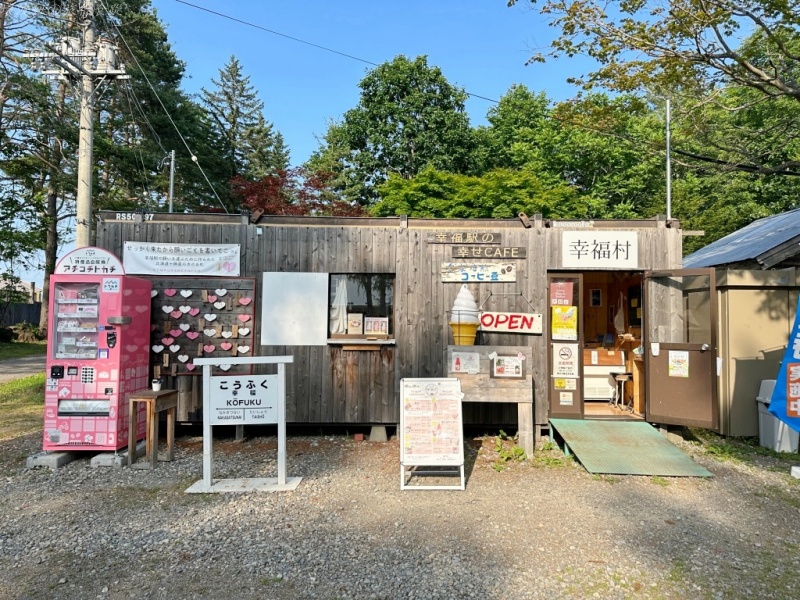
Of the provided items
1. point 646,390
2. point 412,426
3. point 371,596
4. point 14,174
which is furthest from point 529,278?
point 14,174

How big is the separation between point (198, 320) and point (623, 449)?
219 inches

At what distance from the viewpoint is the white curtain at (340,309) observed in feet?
21.4

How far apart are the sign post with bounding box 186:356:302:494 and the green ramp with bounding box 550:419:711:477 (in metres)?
3.26

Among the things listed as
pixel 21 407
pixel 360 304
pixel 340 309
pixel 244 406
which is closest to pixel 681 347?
pixel 360 304

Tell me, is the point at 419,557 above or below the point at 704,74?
below

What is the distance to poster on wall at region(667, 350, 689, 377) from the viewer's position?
19.9 ft

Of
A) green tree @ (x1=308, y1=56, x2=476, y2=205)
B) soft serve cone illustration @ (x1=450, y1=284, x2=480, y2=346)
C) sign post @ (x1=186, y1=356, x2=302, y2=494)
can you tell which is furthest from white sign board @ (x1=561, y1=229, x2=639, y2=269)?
green tree @ (x1=308, y1=56, x2=476, y2=205)

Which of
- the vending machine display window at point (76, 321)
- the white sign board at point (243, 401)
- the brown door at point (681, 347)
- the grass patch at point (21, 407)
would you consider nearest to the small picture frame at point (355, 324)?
the white sign board at point (243, 401)

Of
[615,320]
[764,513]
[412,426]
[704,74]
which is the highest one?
[704,74]

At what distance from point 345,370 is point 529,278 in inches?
110

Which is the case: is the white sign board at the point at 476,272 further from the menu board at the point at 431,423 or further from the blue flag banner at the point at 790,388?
the blue flag banner at the point at 790,388

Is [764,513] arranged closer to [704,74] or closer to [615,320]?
[615,320]

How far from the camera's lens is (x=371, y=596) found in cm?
287

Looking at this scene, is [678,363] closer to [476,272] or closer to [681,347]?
[681,347]
